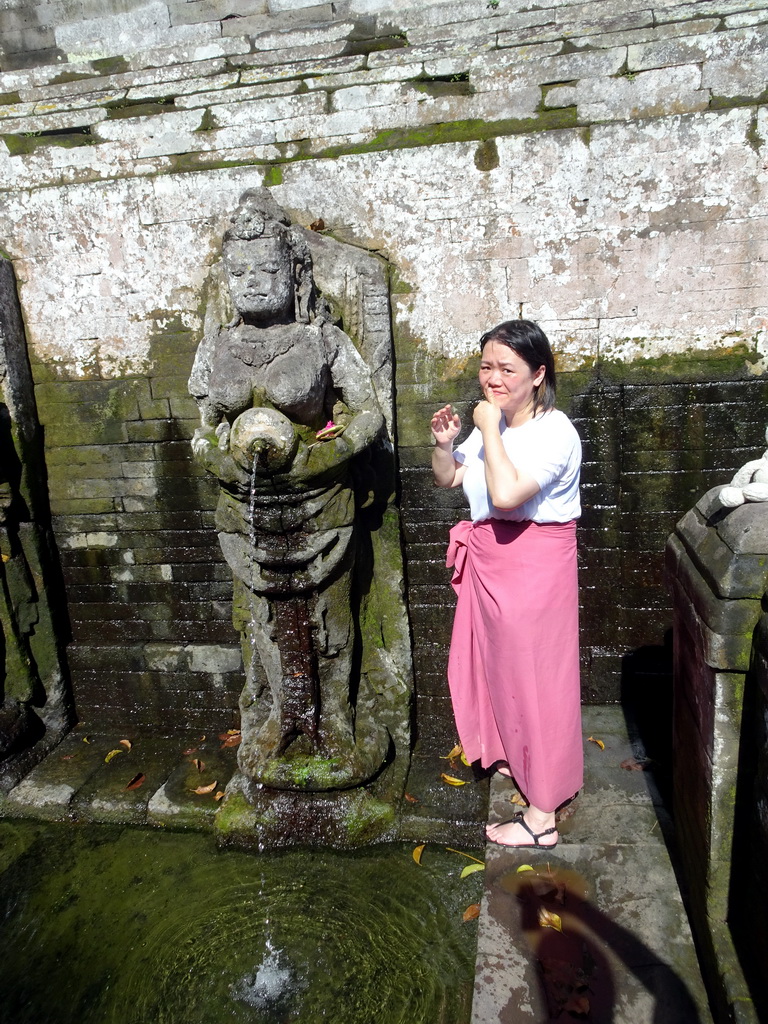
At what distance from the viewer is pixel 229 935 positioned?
3.00 m

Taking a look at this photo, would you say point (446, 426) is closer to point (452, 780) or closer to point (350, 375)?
point (350, 375)

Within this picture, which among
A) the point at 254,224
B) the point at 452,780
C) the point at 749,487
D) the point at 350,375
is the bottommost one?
the point at 452,780

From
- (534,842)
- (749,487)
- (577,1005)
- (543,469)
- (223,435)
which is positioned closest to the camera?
(749,487)

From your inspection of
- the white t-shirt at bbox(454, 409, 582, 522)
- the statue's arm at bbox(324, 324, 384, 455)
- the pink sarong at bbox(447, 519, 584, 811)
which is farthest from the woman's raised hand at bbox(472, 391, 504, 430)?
the statue's arm at bbox(324, 324, 384, 455)

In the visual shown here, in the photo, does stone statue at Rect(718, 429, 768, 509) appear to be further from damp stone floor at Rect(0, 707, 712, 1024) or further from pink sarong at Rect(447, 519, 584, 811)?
damp stone floor at Rect(0, 707, 712, 1024)

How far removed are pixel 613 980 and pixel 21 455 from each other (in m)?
4.25

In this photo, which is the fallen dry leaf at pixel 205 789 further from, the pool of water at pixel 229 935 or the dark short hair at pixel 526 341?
the dark short hair at pixel 526 341

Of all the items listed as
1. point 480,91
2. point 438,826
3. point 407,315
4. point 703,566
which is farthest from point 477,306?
point 438,826

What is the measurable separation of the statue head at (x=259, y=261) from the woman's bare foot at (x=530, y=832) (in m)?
2.67

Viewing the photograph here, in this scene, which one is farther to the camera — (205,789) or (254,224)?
(205,789)

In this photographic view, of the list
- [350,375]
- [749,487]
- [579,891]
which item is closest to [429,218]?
[350,375]

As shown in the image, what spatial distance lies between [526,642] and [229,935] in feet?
6.25

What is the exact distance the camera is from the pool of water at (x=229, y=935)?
268cm

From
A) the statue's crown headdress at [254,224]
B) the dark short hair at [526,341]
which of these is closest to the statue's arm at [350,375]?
the statue's crown headdress at [254,224]
